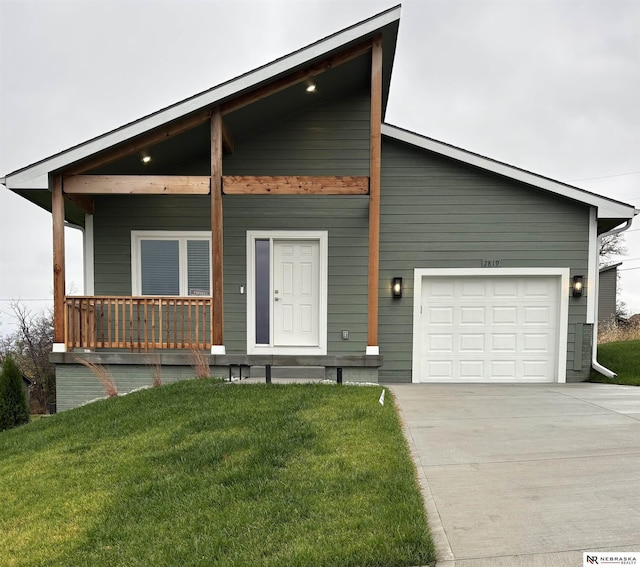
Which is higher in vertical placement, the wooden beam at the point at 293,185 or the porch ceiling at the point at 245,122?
the porch ceiling at the point at 245,122

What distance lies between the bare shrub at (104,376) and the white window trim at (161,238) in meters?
1.47

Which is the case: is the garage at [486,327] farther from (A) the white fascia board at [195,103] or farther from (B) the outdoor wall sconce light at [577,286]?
(A) the white fascia board at [195,103]

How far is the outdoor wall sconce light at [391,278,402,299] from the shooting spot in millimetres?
6789

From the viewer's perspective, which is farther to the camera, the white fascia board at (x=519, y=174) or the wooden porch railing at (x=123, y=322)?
the white fascia board at (x=519, y=174)

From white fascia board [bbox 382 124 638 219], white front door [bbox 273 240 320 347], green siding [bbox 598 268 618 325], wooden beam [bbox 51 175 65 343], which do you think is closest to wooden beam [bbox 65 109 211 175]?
wooden beam [bbox 51 175 65 343]

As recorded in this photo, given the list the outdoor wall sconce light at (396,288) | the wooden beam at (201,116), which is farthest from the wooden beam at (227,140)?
the outdoor wall sconce light at (396,288)

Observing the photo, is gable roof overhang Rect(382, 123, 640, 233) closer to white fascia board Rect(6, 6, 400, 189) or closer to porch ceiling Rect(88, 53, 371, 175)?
porch ceiling Rect(88, 53, 371, 175)

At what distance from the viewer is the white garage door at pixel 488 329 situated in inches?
269

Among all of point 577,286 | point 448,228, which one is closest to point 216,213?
point 448,228

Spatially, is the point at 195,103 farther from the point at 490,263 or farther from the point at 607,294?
the point at 607,294

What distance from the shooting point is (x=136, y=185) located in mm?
5617

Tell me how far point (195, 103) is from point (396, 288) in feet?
13.8

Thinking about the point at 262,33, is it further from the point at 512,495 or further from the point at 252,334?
the point at 512,495

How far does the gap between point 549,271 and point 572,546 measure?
571cm
